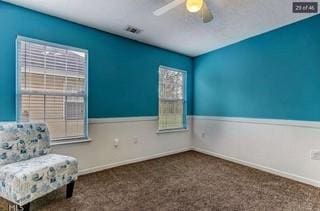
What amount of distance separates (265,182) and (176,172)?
4.54 feet

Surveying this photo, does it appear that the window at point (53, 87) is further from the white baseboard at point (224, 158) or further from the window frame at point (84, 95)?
the white baseboard at point (224, 158)

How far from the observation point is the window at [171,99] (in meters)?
4.29

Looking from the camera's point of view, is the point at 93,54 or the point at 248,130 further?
the point at 248,130

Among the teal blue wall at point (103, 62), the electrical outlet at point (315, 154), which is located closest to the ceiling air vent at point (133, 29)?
the teal blue wall at point (103, 62)

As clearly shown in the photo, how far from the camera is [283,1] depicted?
2.47 metres

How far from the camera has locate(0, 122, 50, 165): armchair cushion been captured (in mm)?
2068

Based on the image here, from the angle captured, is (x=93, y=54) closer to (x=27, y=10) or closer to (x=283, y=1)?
(x=27, y=10)

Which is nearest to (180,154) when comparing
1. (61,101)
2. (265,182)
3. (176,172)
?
(176,172)

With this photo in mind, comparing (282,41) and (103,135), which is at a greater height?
(282,41)

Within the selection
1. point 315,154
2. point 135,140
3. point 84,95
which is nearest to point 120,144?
point 135,140

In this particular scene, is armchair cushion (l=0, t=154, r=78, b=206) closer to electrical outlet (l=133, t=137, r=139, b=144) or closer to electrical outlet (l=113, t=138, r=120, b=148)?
electrical outlet (l=113, t=138, r=120, b=148)

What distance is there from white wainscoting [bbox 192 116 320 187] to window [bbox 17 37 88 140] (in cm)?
279

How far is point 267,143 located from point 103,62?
10.7 ft

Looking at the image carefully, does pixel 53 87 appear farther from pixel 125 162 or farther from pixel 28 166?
pixel 125 162
